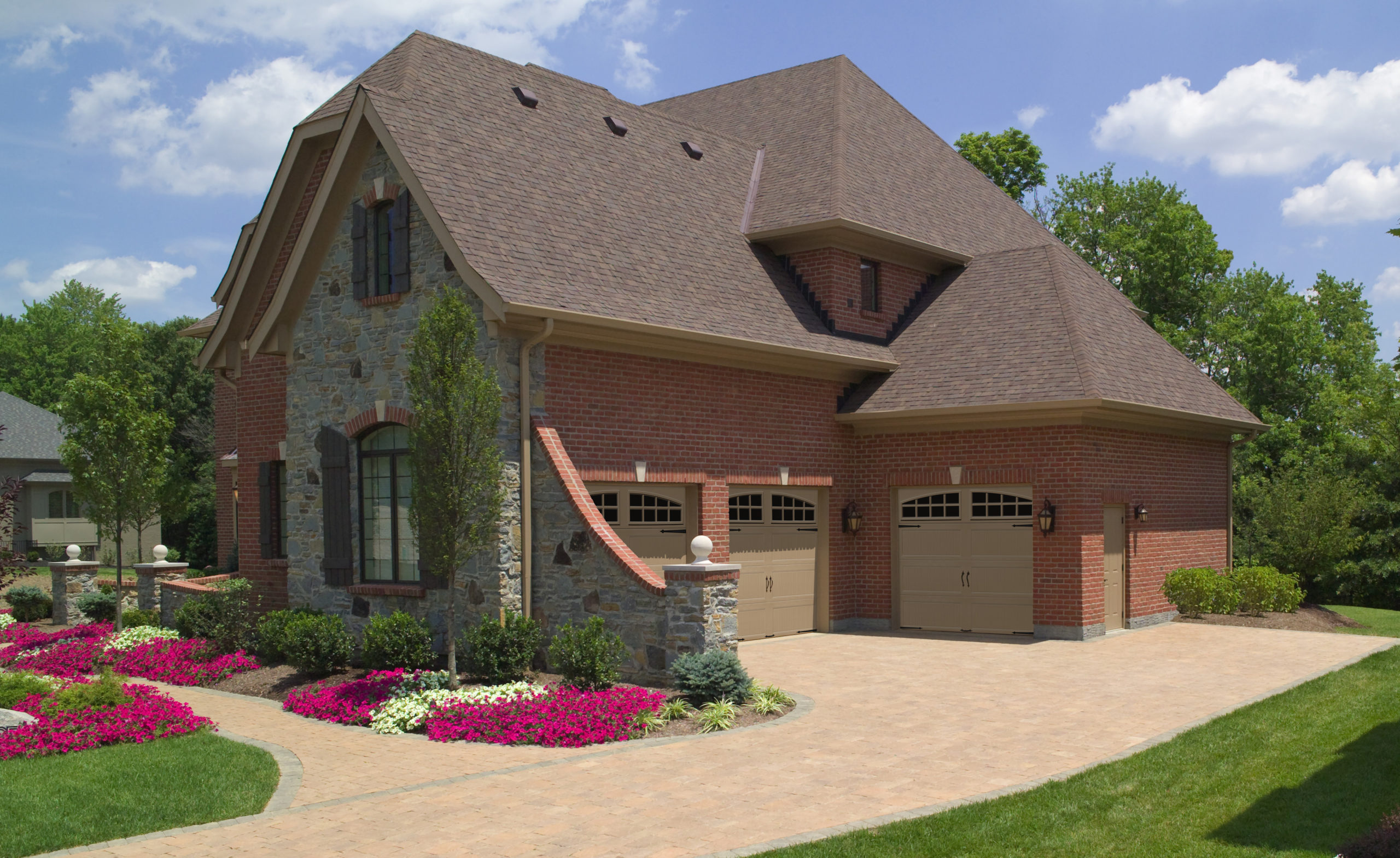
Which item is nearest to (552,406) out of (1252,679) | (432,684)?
(432,684)

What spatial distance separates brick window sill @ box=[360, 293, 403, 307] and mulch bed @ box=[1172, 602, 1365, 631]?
45.7 feet

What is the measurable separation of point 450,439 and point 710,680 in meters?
3.80

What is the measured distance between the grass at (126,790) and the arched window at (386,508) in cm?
488

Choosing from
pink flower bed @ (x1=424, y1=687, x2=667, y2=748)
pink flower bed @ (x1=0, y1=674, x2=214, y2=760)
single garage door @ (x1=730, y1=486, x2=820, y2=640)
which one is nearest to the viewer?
pink flower bed @ (x1=0, y1=674, x2=214, y2=760)

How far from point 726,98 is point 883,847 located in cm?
2210

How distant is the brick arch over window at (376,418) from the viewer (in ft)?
49.8

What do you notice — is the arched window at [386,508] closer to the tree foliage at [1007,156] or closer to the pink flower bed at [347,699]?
the pink flower bed at [347,699]

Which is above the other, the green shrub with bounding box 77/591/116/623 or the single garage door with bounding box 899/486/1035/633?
the single garage door with bounding box 899/486/1035/633

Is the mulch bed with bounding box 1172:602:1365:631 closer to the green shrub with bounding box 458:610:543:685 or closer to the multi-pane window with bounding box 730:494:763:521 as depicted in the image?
the multi-pane window with bounding box 730:494:763:521

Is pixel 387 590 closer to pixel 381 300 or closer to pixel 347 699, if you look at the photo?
pixel 347 699

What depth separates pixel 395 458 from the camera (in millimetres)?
15625

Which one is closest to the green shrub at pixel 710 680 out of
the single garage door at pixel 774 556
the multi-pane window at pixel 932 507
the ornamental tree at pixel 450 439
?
the ornamental tree at pixel 450 439

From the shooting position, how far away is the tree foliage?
40812 mm

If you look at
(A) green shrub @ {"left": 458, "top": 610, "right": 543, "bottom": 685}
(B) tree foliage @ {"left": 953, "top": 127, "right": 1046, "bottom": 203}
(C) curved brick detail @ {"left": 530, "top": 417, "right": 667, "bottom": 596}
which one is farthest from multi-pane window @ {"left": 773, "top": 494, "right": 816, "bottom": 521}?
(B) tree foliage @ {"left": 953, "top": 127, "right": 1046, "bottom": 203}
